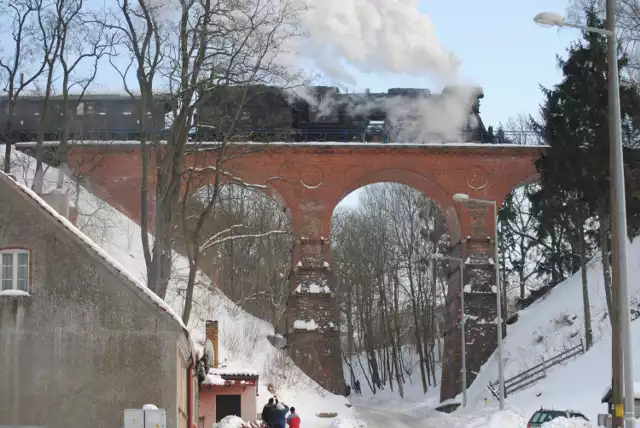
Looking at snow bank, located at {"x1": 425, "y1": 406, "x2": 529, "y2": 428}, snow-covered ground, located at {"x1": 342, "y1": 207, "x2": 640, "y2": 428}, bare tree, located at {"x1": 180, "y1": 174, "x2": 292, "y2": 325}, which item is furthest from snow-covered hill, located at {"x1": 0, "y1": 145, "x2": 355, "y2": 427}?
snow-covered ground, located at {"x1": 342, "y1": 207, "x2": 640, "y2": 428}

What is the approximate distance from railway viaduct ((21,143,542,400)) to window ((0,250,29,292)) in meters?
28.2

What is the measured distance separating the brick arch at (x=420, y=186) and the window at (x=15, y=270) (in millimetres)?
31041

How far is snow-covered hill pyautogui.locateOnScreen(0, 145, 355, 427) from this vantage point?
1555 inches

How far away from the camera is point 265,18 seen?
1137 inches

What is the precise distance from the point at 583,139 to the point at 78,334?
2751 centimetres

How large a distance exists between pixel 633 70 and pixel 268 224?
1025 inches

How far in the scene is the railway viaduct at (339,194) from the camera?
47188 millimetres

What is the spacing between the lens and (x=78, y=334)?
18.1 meters

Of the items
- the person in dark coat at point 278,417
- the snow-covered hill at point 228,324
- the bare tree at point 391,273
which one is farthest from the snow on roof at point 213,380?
the bare tree at point 391,273

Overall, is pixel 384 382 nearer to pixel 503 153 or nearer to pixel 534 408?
pixel 503 153

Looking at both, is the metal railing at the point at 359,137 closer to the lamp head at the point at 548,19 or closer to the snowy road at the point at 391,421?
the snowy road at the point at 391,421

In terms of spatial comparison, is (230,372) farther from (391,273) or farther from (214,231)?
(391,273)

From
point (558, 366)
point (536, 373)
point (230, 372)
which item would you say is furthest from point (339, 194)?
point (230, 372)

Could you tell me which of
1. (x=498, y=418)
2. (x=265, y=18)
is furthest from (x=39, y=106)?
(x=498, y=418)
